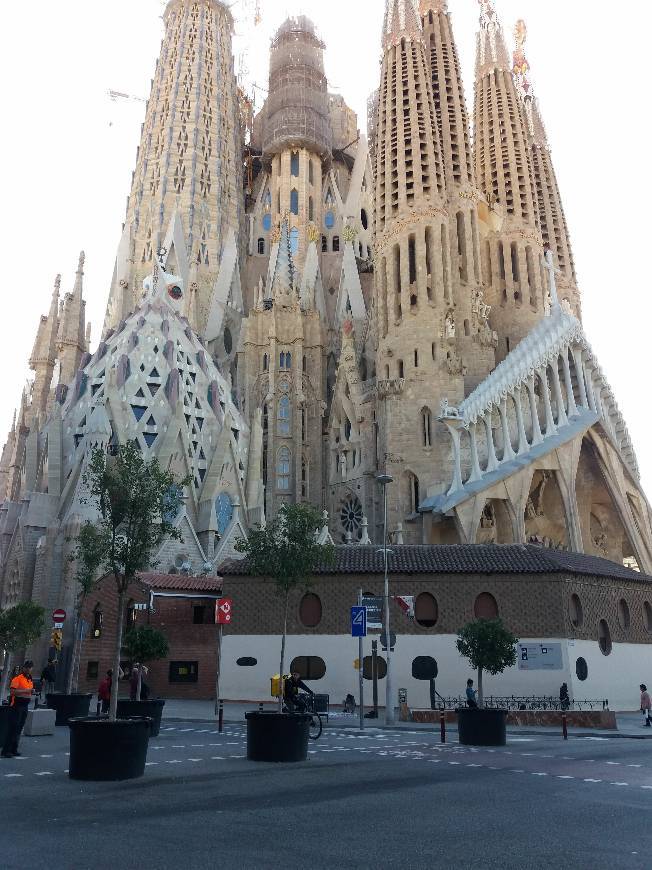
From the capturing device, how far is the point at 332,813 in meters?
8.25

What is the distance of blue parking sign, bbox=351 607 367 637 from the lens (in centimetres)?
2192

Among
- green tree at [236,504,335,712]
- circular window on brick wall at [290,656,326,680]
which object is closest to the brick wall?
circular window on brick wall at [290,656,326,680]

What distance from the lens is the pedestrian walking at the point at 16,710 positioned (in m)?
12.4

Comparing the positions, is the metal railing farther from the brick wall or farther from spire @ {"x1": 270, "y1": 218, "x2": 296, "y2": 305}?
spire @ {"x1": 270, "y1": 218, "x2": 296, "y2": 305}

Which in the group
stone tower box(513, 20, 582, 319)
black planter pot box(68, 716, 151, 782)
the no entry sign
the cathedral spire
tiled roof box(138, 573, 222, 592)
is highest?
stone tower box(513, 20, 582, 319)

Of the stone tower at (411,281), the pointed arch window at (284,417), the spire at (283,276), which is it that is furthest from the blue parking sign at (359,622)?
the spire at (283,276)

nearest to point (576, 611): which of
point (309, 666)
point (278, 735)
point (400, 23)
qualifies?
point (309, 666)

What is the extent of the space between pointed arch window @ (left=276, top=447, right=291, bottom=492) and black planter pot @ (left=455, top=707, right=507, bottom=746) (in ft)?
138

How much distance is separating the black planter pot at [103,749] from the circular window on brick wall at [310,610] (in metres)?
19.7

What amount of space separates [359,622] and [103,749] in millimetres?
12663

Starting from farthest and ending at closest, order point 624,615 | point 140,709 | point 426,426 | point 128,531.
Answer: point 426,426 → point 624,615 → point 140,709 → point 128,531

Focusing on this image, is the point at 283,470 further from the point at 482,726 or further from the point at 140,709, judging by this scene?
the point at 482,726

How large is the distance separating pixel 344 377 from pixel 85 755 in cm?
4754

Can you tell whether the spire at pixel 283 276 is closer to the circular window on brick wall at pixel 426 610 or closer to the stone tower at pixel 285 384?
the stone tower at pixel 285 384
